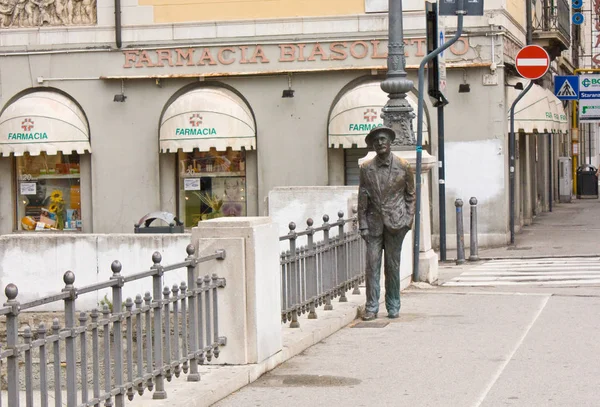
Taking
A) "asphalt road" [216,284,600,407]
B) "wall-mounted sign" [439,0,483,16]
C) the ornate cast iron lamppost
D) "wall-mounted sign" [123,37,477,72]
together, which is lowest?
"asphalt road" [216,284,600,407]

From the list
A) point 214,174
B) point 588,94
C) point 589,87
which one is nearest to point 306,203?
point 214,174

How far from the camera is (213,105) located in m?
26.7

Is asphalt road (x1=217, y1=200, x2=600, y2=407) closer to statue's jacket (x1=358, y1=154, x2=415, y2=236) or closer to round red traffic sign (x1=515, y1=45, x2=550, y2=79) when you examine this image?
statue's jacket (x1=358, y1=154, x2=415, y2=236)

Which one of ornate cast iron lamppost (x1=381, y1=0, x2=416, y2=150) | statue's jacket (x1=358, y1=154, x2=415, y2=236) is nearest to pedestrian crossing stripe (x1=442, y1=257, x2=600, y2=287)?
ornate cast iron lamppost (x1=381, y1=0, x2=416, y2=150)

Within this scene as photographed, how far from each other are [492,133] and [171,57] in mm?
7284

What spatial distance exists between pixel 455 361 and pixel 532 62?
565 inches

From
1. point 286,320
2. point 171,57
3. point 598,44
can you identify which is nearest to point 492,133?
point 171,57

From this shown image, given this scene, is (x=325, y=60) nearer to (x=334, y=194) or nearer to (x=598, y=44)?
(x=334, y=194)

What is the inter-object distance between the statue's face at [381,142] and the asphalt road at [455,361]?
1.79 metres

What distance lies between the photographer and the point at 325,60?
87.6 feet

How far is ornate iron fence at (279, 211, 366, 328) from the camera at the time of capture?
457 inches

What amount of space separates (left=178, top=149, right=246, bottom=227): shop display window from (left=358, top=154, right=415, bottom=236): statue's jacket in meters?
15.1

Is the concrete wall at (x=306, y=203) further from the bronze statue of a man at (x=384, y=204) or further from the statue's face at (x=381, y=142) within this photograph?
the statue's face at (x=381, y=142)

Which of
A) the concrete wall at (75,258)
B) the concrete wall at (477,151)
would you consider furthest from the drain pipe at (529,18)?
the concrete wall at (75,258)
